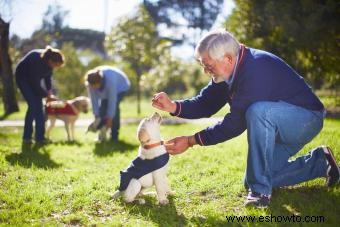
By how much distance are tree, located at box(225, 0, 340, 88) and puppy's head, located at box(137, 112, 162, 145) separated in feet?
31.6

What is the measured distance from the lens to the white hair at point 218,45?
432 cm

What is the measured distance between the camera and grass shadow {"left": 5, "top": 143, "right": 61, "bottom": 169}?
706 cm

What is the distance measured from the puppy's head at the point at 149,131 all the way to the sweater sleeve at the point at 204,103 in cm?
55

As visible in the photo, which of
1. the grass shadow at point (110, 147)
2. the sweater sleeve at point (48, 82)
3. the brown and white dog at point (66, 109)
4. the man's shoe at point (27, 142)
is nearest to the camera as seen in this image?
the grass shadow at point (110, 147)

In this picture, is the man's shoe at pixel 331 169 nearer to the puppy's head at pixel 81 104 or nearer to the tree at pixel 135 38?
the puppy's head at pixel 81 104

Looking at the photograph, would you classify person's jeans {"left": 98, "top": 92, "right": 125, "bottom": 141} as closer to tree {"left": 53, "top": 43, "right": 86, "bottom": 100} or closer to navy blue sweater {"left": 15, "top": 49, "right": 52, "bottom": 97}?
navy blue sweater {"left": 15, "top": 49, "right": 52, "bottom": 97}

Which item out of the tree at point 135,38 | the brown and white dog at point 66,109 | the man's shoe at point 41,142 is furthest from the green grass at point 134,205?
the tree at point 135,38

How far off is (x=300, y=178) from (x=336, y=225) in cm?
101

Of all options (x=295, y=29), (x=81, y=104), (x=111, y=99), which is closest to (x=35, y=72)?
(x=111, y=99)

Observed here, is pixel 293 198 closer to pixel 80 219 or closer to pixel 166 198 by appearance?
pixel 166 198

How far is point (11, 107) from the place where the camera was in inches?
882

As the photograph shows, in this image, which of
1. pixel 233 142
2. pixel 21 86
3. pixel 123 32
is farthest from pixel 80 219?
pixel 123 32

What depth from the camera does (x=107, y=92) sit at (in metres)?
9.79

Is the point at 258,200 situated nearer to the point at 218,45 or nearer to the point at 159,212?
the point at 159,212
